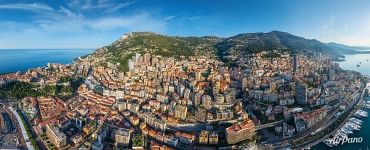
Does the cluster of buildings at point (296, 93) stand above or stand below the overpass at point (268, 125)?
above

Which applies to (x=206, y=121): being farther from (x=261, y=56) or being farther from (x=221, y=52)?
(x=221, y=52)

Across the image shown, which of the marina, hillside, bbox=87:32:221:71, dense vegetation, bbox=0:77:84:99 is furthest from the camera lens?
hillside, bbox=87:32:221:71

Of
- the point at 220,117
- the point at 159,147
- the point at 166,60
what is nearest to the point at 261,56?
the point at 166,60

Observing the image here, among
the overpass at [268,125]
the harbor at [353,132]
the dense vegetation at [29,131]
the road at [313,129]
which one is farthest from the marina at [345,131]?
the dense vegetation at [29,131]

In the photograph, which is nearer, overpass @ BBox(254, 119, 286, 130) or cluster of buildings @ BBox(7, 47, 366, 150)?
cluster of buildings @ BBox(7, 47, 366, 150)

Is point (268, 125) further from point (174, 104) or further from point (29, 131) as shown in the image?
point (29, 131)

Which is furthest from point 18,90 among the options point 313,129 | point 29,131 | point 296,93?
point 313,129

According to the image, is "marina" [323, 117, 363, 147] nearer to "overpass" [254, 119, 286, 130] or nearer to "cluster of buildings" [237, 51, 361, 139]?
"cluster of buildings" [237, 51, 361, 139]

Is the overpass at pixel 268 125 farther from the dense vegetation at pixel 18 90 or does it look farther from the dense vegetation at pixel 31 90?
the dense vegetation at pixel 18 90

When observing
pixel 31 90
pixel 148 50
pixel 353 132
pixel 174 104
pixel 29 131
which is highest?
pixel 148 50

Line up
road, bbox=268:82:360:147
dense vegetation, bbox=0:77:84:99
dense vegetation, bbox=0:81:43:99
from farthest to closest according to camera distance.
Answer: dense vegetation, bbox=0:77:84:99, dense vegetation, bbox=0:81:43:99, road, bbox=268:82:360:147

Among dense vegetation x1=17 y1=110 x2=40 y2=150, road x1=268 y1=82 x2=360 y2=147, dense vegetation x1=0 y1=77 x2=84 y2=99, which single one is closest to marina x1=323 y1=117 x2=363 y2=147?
road x1=268 y1=82 x2=360 y2=147
